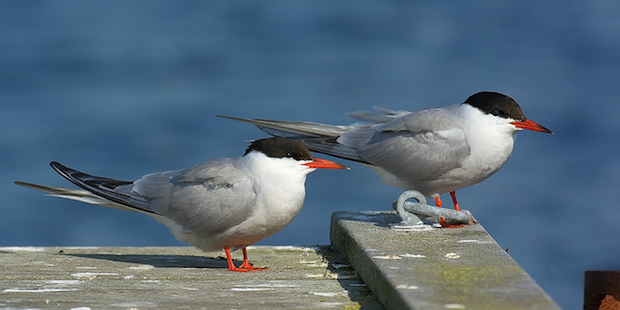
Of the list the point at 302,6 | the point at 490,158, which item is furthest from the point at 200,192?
the point at 302,6

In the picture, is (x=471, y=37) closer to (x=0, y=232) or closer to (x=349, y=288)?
(x=0, y=232)

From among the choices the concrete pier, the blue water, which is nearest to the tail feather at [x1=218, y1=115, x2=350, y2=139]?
the concrete pier

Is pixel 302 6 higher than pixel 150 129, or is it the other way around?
pixel 302 6

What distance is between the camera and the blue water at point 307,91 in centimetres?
1291

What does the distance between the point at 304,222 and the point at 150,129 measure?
3864mm

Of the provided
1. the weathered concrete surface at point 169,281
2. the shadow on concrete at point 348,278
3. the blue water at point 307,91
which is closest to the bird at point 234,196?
the weathered concrete surface at point 169,281

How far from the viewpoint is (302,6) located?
21.8 m

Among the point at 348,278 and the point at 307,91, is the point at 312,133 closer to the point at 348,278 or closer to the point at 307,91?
the point at 348,278

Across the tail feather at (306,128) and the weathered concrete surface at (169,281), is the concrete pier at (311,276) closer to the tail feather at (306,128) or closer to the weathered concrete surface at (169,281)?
the weathered concrete surface at (169,281)

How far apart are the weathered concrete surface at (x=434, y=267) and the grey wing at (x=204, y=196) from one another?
0.51 metres

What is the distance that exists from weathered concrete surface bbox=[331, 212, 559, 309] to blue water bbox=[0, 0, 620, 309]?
7.57 metres

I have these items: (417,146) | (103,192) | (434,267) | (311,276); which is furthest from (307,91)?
(434,267)

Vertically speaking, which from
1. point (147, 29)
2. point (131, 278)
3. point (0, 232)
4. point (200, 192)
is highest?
point (147, 29)

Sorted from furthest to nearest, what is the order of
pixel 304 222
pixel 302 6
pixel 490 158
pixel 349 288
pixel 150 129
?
1. pixel 302 6
2. pixel 150 129
3. pixel 304 222
4. pixel 490 158
5. pixel 349 288
